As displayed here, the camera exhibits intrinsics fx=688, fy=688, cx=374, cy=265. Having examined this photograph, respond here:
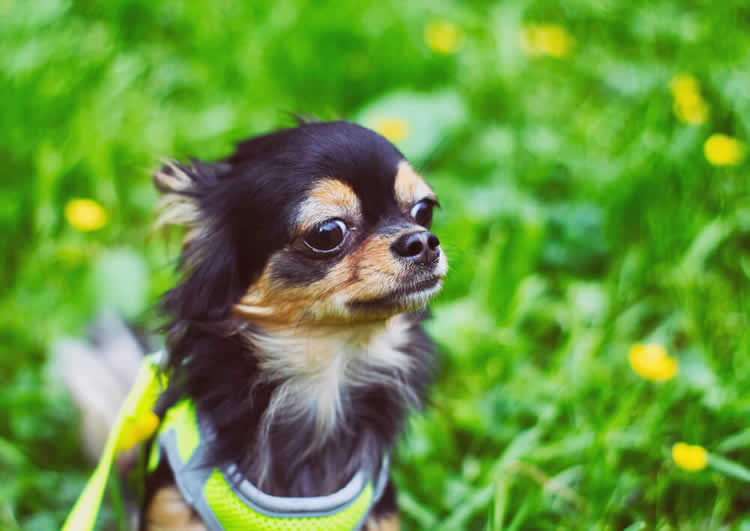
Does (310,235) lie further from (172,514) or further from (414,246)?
(172,514)

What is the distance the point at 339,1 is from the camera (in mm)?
4090

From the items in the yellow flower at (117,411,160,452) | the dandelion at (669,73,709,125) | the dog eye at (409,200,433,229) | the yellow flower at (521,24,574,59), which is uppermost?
the yellow flower at (521,24,574,59)

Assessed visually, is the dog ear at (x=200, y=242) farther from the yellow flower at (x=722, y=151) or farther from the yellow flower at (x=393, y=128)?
the yellow flower at (x=722, y=151)

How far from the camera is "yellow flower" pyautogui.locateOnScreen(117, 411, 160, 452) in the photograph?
177 centimetres

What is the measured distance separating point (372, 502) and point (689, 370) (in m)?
1.42

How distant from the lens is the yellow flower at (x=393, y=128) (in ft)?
11.0

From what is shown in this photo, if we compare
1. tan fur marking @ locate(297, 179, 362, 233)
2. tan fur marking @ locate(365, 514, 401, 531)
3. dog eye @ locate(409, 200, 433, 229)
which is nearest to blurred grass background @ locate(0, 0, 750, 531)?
tan fur marking @ locate(365, 514, 401, 531)

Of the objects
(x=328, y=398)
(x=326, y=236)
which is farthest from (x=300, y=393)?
(x=326, y=236)

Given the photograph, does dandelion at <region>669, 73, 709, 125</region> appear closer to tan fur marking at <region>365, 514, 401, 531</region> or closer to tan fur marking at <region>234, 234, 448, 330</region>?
tan fur marking at <region>234, 234, 448, 330</region>

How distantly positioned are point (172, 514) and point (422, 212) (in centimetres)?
108

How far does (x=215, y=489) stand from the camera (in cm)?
180

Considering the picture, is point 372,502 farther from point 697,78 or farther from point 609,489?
point 697,78

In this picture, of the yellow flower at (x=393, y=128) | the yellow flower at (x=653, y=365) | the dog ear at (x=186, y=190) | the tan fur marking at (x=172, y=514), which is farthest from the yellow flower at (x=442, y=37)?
the tan fur marking at (x=172, y=514)

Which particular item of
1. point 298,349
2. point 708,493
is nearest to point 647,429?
point 708,493
